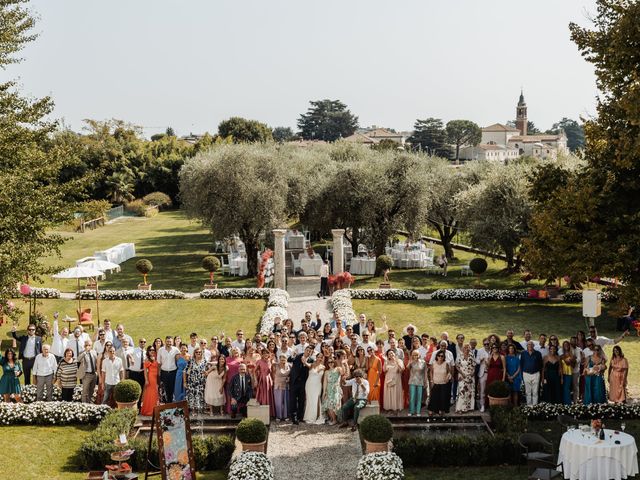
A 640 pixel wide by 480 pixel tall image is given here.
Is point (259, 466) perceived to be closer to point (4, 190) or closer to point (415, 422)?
point (415, 422)

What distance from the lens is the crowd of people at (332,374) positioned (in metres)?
15.5

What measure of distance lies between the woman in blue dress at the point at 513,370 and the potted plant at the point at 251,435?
231 inches

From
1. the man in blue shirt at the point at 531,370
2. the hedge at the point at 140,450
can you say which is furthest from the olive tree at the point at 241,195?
the hedge at the point at 140,450

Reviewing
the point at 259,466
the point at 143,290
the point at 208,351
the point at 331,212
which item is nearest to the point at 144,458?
the point at 259,466

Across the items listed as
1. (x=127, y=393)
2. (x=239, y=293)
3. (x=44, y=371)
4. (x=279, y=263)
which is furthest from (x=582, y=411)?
(x=279, y=263)

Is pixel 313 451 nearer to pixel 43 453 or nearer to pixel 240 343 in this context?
pixel 240 343

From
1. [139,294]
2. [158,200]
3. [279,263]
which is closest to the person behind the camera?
[139,294]

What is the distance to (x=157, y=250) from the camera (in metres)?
46.8

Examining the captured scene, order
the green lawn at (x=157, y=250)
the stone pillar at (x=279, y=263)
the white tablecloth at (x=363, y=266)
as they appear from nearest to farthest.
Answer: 1. the stone pillar at (x=279, y=263)
2. the green lawn at (x=157, y=250)
3. the white tablecloth at (x=363, y=266)

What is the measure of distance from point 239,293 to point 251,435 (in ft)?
55.5

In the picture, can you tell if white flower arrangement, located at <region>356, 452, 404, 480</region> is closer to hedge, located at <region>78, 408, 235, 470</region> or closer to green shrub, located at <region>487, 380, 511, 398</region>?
hedge, located at <region>78, 408, 235, 470</region>

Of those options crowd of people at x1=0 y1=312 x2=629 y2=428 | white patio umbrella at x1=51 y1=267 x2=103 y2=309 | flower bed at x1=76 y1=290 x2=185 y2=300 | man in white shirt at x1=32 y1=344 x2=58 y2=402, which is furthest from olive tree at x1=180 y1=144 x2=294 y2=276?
man in white shirt at x1=32 y1=344 x2=58 y2=402

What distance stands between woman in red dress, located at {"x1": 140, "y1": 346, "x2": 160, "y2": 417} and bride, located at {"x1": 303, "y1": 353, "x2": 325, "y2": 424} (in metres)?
3.37

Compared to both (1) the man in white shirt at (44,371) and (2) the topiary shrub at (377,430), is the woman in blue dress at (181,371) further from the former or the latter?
(2) the topiary shrub at (377,430)
